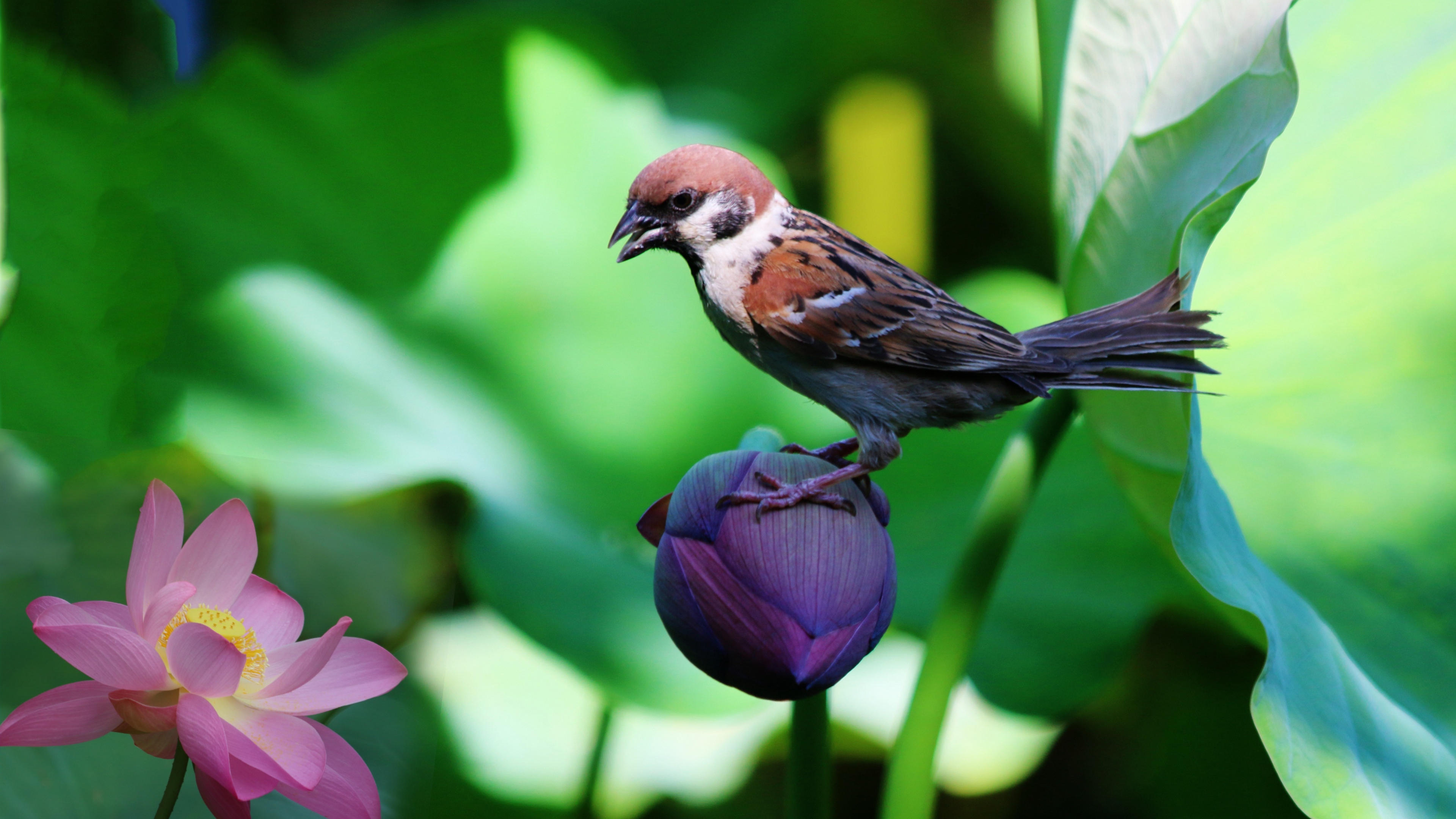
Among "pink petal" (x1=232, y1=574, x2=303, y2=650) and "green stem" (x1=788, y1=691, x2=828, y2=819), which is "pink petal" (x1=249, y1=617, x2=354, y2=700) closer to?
"pink petal" (x1=232, y1=574, x2=303, y2=650)

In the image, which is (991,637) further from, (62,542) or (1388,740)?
(62,542)

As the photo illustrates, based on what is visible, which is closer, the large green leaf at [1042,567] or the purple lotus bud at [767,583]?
the purple lotus bud at [767,583]

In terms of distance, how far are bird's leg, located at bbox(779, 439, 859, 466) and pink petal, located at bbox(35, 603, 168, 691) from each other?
7.9 inches

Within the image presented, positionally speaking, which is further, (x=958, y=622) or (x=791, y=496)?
(x=958, y=622)

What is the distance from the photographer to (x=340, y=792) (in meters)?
0.29

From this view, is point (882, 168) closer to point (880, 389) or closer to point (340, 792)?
point (880, 389)

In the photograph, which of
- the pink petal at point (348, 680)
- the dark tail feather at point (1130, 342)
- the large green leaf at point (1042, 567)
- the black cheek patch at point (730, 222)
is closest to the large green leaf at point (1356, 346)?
the large green leaf at point (1042, 567)

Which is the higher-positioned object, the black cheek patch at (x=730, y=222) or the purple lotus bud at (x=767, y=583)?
the black cheek patch at (x=730, y=222)

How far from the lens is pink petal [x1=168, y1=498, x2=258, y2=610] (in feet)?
0.91

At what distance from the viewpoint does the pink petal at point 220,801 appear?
26 cm

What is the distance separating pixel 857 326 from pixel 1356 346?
356mm

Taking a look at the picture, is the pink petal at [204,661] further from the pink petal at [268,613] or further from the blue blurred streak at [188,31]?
the blue blurred streak at [188,31]

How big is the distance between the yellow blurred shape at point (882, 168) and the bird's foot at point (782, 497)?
2.39ft

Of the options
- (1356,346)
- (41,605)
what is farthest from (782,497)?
(1356,346)
